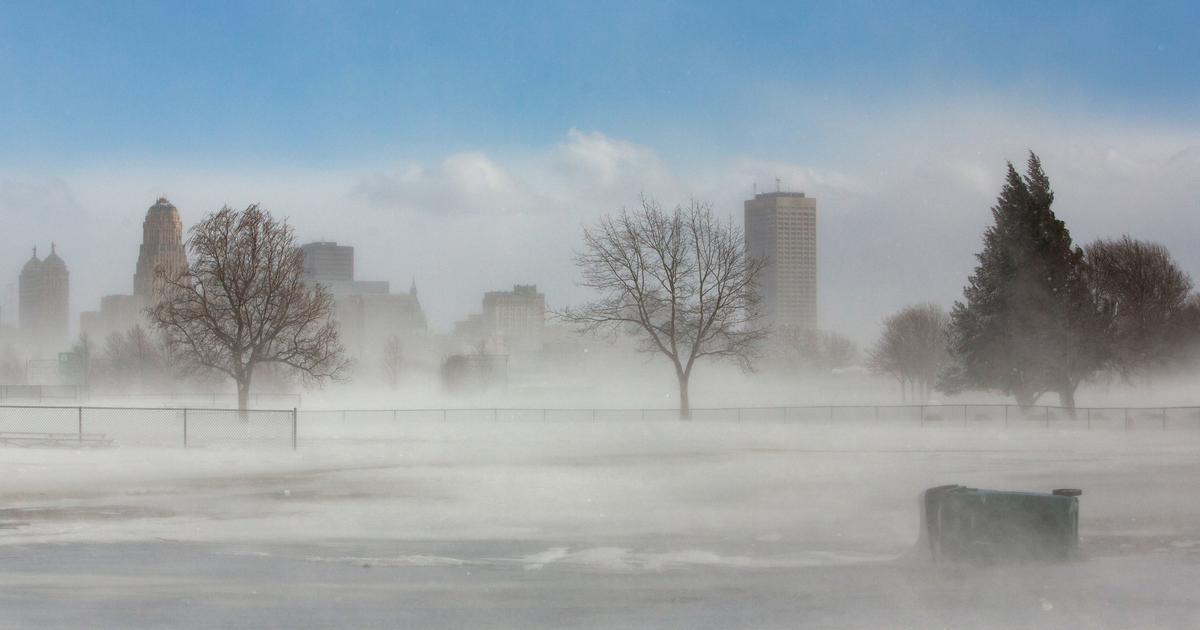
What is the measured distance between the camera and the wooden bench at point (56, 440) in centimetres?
3291

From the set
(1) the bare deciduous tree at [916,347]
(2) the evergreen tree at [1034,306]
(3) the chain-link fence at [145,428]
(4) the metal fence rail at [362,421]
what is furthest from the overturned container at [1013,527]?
(1) the bare deciduous tree at [916,347]

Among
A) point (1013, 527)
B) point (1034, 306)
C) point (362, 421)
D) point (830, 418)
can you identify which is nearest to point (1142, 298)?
point (1034, 306)

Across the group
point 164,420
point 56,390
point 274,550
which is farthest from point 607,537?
point 56,390

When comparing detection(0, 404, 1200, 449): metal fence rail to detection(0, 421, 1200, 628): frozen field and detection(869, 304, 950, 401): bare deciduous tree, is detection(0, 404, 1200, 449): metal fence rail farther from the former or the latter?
detection(869, 304, 950, 401): bare deciduous tree

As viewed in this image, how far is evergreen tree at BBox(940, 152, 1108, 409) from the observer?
172 ft

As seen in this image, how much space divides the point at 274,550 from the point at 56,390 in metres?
76.1

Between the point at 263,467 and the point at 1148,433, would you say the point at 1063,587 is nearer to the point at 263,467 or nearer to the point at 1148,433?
the point at 263,467

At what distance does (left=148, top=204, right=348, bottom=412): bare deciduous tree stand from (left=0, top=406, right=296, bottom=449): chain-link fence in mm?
2363

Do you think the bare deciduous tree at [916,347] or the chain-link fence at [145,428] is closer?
the chain-link fence at [145,428]

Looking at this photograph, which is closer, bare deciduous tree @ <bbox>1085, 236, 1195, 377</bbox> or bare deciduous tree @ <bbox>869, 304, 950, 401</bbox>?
bare deciduous tree @ <bbox>1085, 236, 1195, 377</bbox>

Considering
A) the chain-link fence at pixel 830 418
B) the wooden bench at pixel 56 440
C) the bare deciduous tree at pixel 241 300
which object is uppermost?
the bare deciduous tree at pixel 241 300

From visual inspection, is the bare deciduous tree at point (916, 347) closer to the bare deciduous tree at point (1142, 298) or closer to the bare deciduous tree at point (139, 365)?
the bare deciduous tree at point (1142, 298)

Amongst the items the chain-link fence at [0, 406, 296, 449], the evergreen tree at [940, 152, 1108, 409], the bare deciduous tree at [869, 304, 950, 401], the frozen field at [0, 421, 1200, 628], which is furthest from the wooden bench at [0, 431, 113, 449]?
the bare deciduous tree at [869, 304, 950, 401]

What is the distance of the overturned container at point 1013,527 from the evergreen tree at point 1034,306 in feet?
138
